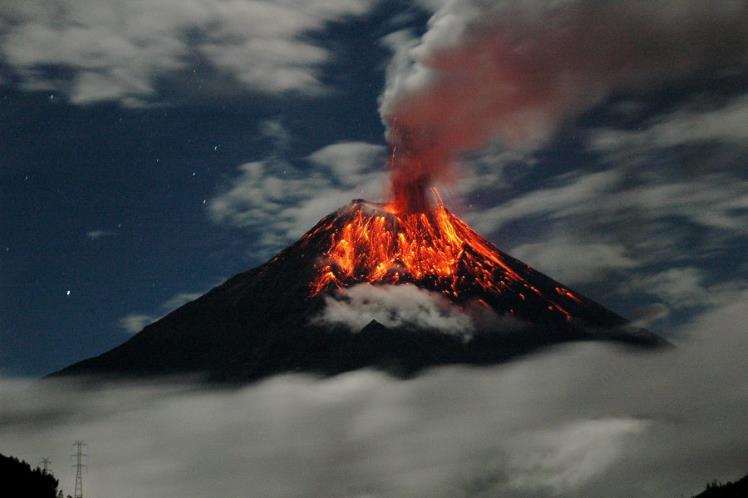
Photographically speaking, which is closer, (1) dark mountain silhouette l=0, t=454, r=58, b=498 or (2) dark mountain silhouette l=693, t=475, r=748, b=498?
(2) dark mountain silhouette l=693, t=475, r=748, b=498

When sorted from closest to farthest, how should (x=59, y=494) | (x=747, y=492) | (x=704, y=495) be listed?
(x=747, y=492)
(x=704, y=495)
(x=59, y=494)

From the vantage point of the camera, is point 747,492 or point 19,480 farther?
point 19,480

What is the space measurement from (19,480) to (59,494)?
30.6ft

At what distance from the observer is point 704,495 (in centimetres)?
8681

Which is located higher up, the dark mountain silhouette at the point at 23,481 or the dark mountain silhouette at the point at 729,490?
the dark mountain silhouette at the point at 23,481

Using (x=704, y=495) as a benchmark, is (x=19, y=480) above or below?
above

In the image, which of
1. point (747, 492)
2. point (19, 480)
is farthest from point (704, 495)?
point (19, 480)

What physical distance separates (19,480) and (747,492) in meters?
55.5

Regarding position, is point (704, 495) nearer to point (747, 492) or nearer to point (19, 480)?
point (747, 492)

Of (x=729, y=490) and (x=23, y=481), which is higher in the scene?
(x=23, y=481)

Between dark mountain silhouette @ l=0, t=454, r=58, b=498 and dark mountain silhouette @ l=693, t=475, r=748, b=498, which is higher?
dark mountain silhouette @ l=0, t=454, r=58, b=498

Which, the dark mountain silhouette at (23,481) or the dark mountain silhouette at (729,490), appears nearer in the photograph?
the dark mountain silhouette at (729,490)

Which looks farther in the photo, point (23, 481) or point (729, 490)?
point (23, 481)

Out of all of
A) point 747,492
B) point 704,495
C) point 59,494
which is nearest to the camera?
point 747,492
